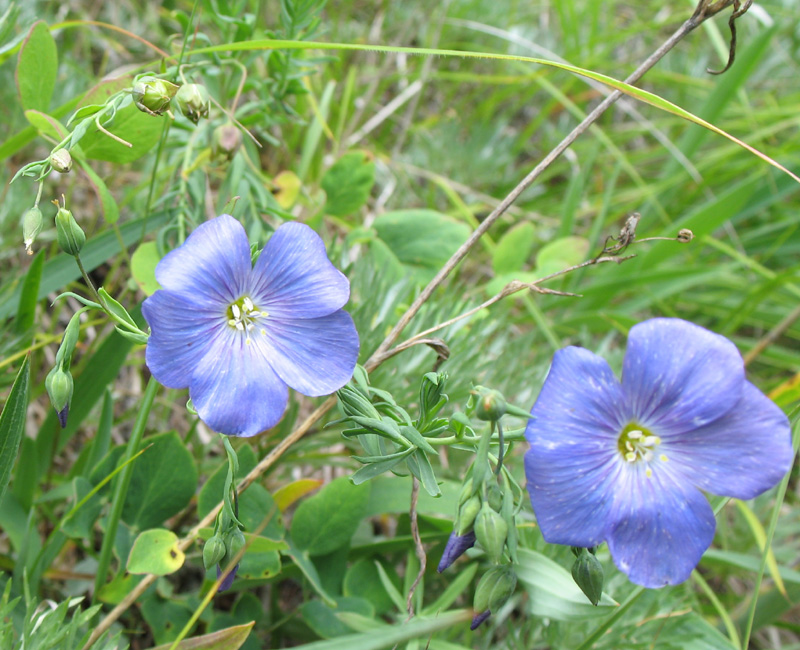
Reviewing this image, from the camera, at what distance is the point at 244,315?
39.8 inches

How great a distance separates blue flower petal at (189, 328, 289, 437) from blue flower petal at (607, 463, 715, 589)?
1.55ft

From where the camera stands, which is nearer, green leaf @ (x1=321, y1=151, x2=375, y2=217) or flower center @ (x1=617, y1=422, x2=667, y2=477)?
flower center @ (x1=617, y1=422, x2=667, y2=477)

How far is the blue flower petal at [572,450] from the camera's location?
83 centimetres

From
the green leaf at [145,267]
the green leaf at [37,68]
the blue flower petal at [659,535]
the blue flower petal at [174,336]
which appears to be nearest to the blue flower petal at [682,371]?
the blue flower petal at [659,535]

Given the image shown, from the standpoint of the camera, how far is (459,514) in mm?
856

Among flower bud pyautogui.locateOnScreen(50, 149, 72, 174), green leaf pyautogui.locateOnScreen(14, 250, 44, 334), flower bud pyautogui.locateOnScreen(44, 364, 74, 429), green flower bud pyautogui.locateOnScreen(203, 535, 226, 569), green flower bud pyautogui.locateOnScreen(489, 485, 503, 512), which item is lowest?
green leaf pyautogui.locateOnScreen(14, 250, 44, 334)

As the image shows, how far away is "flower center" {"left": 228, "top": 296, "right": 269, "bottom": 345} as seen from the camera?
3.28 feet

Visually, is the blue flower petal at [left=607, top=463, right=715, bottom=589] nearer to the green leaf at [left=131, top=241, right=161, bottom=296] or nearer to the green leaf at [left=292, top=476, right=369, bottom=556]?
the green leaf at [left=292, top=476, right=369, bottom=556]

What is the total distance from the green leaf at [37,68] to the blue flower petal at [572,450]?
109cm

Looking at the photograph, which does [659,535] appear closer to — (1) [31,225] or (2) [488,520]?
(2) [488,520]

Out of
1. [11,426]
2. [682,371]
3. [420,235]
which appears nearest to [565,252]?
[420,235]

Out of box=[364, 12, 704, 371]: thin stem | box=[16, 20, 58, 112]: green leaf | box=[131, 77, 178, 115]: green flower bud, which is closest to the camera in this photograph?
box=[131, 77, 178, 115]: green flower bud

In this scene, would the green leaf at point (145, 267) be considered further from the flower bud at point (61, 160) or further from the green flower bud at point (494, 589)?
the green flower bud at point (494, 589)

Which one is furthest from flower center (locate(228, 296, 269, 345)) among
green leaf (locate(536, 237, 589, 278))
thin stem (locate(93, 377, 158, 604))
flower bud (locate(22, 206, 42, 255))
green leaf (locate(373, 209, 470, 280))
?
green leaf (locate(536, 237, 589, 278))
